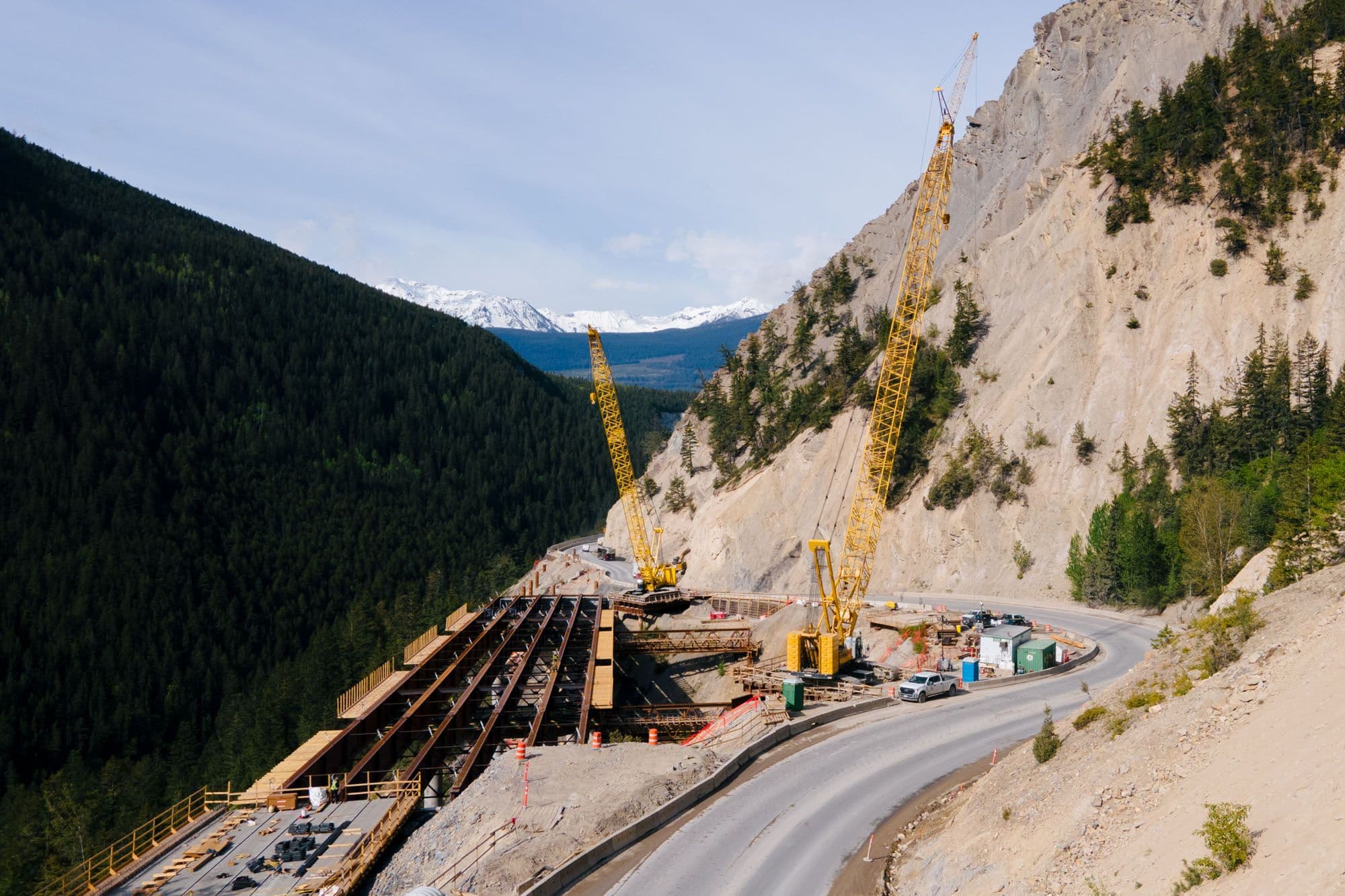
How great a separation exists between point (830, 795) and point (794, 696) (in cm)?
1229

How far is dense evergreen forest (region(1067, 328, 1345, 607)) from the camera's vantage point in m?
58.5

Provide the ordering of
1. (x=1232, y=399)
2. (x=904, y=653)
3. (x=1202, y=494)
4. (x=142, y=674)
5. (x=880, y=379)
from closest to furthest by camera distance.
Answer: (x=904, y=653), (x=1202, y=494), (x=1232, y=399), (x=880, y=379), (x=142, y=674)

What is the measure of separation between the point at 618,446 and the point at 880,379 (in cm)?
3925

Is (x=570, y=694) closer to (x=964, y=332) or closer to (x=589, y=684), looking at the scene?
(x=589, y=684)

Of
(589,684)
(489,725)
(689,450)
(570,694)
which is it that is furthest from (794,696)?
(689,450)

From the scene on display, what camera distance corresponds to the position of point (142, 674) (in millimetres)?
109000

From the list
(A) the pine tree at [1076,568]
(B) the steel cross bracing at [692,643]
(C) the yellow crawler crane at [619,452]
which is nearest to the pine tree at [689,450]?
(C) the yellow crawler crane at [619,452]

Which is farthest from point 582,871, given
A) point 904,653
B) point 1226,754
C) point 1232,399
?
point 1232,399

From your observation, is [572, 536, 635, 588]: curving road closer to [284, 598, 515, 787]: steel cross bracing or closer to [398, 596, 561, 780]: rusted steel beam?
[398, 596, 561, 780]: rusted steel beam

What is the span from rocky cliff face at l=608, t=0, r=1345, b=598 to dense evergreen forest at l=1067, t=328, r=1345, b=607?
2.42 meters

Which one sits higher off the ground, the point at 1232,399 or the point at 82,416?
the point at 1232,399

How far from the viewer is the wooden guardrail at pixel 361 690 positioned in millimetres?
54156

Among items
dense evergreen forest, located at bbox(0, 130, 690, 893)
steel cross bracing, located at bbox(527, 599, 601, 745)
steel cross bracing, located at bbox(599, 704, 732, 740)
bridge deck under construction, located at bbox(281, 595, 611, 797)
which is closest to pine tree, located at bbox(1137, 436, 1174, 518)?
steel cross bracing, located at bbox(599, 704, 732, 740)

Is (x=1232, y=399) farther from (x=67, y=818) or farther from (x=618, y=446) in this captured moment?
(x=67, y=818)
